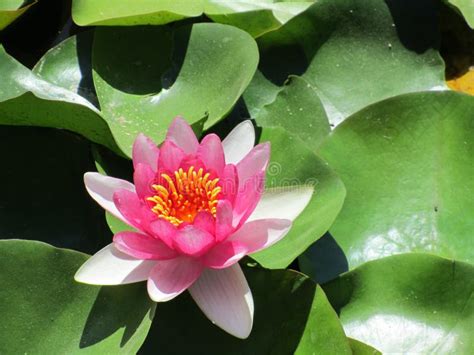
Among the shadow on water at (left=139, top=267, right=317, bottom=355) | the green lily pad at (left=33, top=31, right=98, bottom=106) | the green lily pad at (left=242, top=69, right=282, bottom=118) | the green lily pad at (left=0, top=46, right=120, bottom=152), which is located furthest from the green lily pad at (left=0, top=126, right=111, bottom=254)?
the green lily pad at (left=242, top=69, right=282, bottom=118)

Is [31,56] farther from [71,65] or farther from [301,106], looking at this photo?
[301,106]

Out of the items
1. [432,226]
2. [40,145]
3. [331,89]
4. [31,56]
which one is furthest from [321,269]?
[31,56]

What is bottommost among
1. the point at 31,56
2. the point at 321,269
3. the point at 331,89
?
the point at 321,269

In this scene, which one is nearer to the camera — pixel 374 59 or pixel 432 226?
pixel 432 226

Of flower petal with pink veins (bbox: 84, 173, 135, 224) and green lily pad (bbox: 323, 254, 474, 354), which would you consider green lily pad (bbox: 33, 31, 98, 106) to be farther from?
green lily pad (bbox: 323, 254, 474, 354)

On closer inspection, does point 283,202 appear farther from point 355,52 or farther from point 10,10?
point 10,10

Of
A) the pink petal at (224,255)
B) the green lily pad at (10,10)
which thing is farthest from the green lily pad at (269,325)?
the green lily pad at (10,10)

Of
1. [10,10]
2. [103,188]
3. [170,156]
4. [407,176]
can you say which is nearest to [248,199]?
[170,156]

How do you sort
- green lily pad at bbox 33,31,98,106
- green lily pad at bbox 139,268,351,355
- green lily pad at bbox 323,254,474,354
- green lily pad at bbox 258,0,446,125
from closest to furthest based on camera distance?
green lily pad at bbox 139,268,351,355 → green lily pad at bbox 323,254,474,354 → green lily pad at bbox 33,31,98,106 → green lily pad at bbox 258,0,446,125
